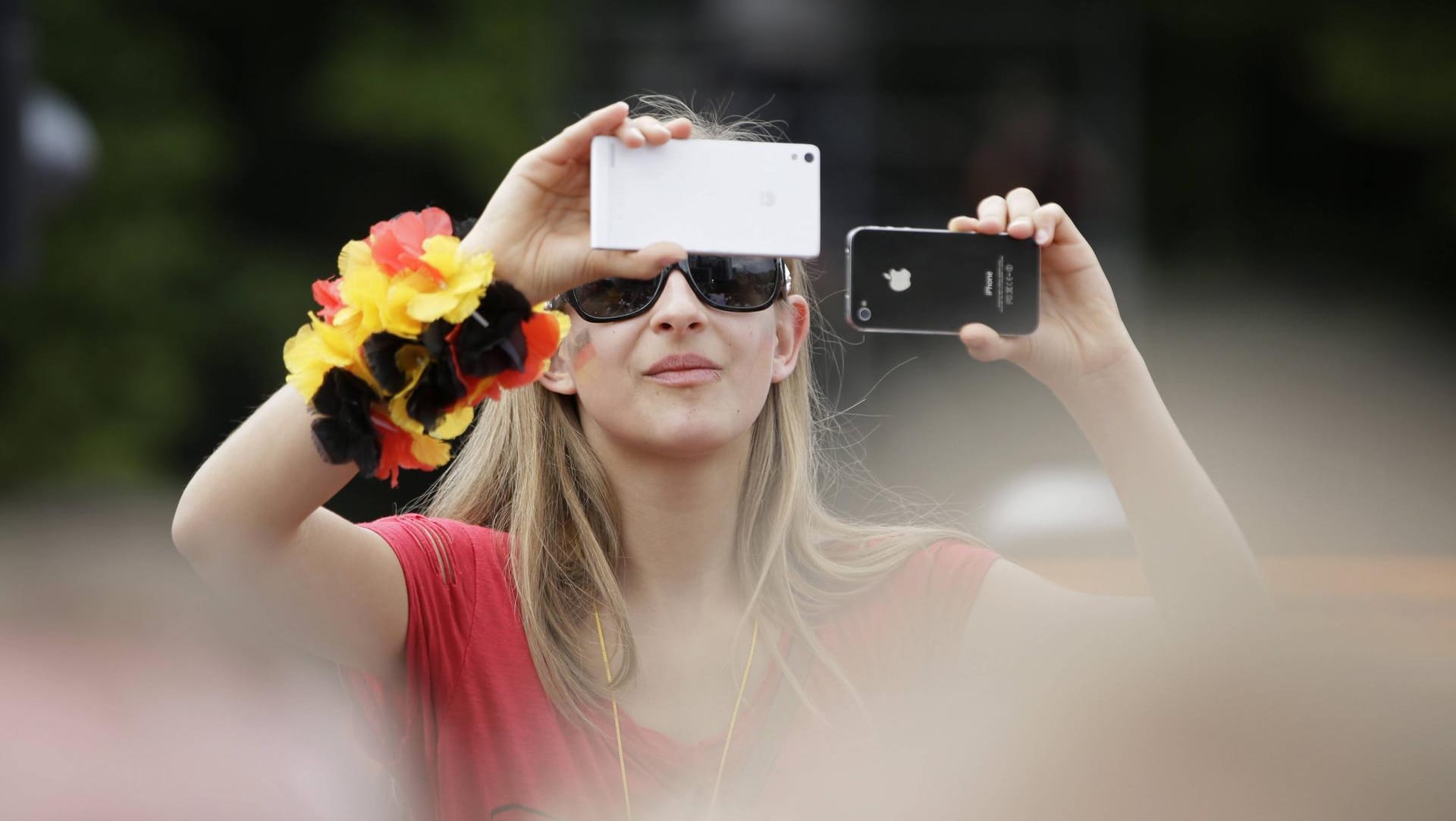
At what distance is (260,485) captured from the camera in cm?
185

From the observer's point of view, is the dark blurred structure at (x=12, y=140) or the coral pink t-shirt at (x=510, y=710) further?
the dark blurred structure at (x=12, y=140)

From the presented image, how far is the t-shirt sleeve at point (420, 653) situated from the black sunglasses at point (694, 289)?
0.38m

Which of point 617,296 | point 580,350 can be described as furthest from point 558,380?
point 617,296

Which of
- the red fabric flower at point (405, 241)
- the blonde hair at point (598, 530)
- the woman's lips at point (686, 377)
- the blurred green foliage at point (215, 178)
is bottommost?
the blurred green foliage at point (215, 178)

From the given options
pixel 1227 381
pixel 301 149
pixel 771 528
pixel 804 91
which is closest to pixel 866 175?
pixel 804 91

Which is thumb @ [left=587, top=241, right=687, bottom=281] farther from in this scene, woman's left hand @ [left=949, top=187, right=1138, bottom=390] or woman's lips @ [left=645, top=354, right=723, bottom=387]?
woman's left hand @ [left=949, top=187, right=1138, bottom=390]

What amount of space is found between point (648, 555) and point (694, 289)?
1.34ft

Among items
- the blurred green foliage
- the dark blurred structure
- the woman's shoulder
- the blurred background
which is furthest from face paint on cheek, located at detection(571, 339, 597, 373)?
the blurred green foliage

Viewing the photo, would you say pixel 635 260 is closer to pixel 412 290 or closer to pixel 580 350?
pixel 412 290

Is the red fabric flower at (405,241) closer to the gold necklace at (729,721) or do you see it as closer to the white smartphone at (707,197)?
the white smartphone at (707,197)

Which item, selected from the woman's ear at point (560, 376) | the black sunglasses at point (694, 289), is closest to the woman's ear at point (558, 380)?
the woman's ear at point (560, 376)

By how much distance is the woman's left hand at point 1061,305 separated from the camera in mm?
1993

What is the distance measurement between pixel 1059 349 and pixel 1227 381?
481 centimetres

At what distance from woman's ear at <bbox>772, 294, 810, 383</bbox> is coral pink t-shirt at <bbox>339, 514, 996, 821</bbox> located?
0.41 meters
